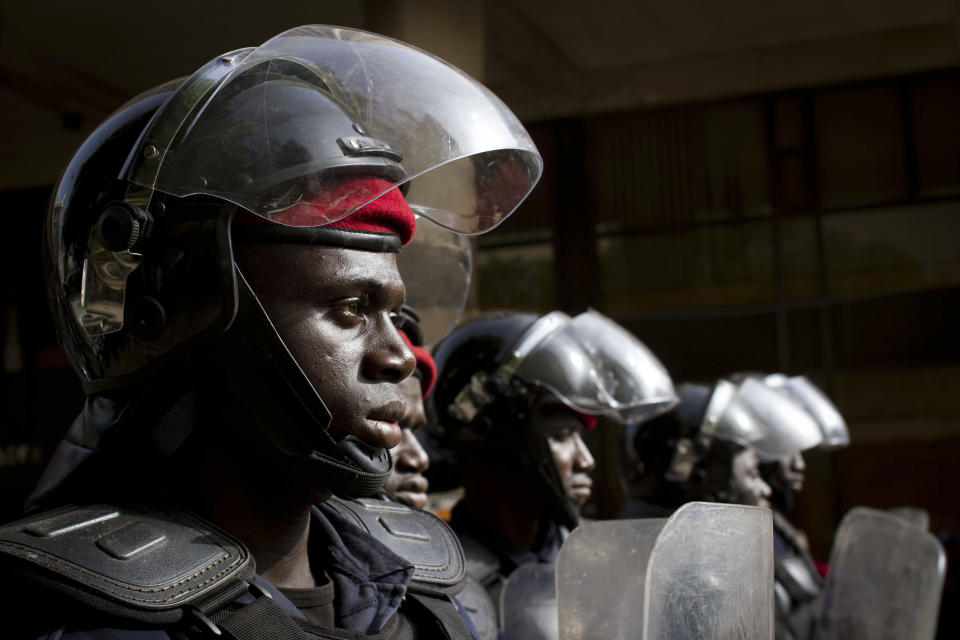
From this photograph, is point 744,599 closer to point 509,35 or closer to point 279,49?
point 279,49

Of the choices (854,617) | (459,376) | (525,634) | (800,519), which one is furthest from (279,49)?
(800,519)

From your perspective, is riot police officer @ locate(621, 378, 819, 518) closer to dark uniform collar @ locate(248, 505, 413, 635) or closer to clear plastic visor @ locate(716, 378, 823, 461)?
clear plastic visor @ locate(716, 378, 823, 461)

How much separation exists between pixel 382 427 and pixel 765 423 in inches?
142

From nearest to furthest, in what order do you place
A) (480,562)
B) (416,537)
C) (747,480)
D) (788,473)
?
(416,537)
(480,562)
(747,480)
(788,473)

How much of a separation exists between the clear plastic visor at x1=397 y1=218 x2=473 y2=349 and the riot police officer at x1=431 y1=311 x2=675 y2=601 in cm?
76

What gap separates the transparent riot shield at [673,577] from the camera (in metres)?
1.24

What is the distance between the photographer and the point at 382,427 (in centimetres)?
139

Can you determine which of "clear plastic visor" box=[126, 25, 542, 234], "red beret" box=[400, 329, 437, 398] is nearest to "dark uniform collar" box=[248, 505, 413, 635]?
"clear plastic visor" box=[126, 25, 542, 234]

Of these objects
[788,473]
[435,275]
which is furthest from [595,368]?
[788,473]

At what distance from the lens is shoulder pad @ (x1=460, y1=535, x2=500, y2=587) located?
291 centimetres

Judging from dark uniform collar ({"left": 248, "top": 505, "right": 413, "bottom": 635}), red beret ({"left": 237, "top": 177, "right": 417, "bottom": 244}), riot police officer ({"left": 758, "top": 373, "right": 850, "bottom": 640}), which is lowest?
riot police officer ({"left": 758, "top": 373, "right": 850, "bottom": 640})

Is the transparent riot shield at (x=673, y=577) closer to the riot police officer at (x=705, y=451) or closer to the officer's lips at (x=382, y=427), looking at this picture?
the officer's lips at (x=382, y=427)

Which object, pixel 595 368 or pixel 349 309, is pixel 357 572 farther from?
pixel 595 368

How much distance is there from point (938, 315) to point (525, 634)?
581cm
